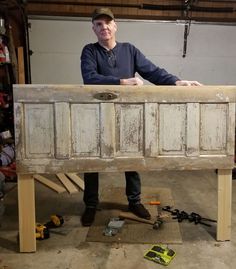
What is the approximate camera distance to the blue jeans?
2.21 meters

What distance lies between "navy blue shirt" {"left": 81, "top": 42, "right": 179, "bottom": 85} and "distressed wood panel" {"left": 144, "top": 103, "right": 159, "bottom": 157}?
1.24 ft

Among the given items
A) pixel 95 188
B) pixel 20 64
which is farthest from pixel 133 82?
pixel 20 64

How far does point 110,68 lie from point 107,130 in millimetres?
508

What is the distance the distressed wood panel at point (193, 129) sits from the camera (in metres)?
1.81

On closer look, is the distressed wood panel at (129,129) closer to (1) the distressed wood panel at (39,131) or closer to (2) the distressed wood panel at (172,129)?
(2) the distressed wood panel at (172,129)

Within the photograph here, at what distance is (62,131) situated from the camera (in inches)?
69.9

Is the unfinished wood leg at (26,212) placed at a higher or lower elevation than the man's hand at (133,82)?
lower

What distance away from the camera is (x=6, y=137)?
375cm

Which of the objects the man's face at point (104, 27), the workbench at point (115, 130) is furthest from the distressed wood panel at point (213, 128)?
the man's face at point (104, 27)

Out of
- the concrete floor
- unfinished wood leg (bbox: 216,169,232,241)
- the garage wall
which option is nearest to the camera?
the concrete floor

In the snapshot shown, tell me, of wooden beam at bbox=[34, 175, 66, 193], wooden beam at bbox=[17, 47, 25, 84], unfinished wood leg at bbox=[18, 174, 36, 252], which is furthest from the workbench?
wooden beam at bbox=[17, 47, 25, 84]

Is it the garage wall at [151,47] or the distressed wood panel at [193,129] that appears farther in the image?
the garage wall at [151,47]

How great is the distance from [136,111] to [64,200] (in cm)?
127

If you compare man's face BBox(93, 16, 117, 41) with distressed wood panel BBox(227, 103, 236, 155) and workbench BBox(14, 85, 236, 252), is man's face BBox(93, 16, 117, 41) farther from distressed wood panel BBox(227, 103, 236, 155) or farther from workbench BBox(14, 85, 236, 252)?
distressed wood panel BBox(227, 103, 236, 155)
